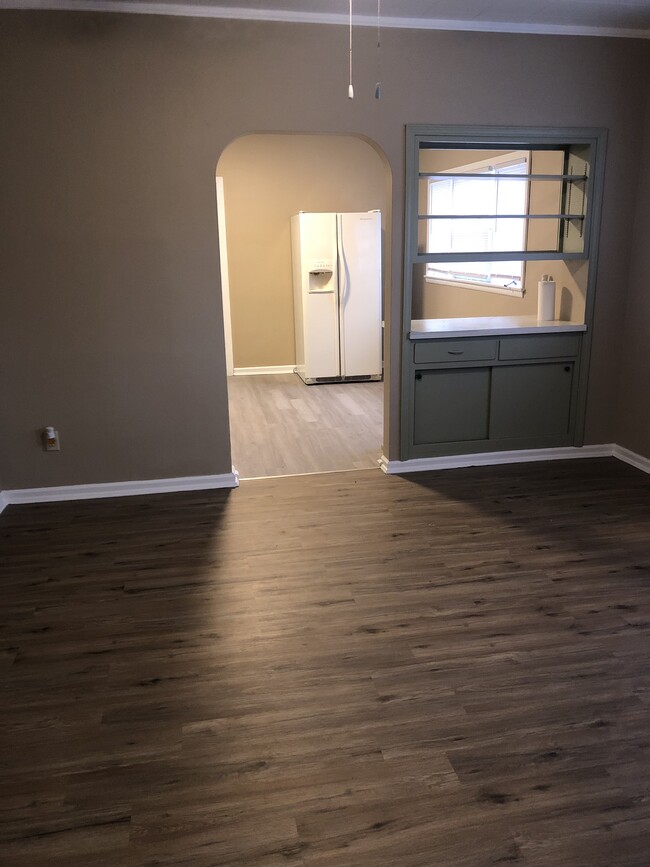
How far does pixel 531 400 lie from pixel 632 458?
2.51ft

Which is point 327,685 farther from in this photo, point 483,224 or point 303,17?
point 483,224

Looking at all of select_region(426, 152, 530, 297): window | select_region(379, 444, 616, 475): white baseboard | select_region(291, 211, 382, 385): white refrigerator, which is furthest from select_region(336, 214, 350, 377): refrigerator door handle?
select_region(379, 444, 616, 475): white baseboard

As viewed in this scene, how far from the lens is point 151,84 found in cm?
356

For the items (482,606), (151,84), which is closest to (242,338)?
(151,84)

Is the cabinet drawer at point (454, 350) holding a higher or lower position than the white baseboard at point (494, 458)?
higher

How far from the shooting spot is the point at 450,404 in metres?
4.38

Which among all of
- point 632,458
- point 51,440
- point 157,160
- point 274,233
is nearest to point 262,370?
point 274,233

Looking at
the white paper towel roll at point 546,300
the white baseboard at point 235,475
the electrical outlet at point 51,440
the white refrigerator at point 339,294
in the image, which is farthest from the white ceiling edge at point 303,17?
the white refrigerator at point 339,294

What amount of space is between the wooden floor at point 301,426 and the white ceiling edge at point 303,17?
258 centimetres

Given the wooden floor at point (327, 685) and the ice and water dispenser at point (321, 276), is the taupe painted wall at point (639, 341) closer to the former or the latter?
the wooden floor at point (327, 685)

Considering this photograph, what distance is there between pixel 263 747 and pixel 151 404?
2.40m

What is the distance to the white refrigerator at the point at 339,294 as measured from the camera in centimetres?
657

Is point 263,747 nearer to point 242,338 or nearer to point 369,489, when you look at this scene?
point 369,489

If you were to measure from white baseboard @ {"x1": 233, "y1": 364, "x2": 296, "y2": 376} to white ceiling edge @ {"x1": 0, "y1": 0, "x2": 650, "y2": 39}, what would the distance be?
13.8 ft
